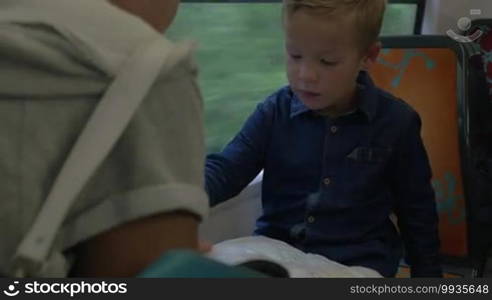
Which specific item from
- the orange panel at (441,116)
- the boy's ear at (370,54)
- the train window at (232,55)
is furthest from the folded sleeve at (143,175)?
the orange panel at (441,116)

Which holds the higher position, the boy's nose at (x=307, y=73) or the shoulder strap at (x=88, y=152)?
the shoulder strap at (x=88, y=152)

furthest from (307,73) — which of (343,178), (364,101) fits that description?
(343,178)

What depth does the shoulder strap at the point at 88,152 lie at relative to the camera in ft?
1.45

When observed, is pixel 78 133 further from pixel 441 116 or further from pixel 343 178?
pixel 441 116

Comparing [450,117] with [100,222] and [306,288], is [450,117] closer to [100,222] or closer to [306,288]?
[306,288]

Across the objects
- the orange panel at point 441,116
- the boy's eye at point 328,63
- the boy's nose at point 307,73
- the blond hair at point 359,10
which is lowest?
the orange panel at point 441,116

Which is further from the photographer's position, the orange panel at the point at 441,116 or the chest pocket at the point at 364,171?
the orange panel at the point at 441,116

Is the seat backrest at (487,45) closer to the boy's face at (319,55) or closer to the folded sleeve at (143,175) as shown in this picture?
the boy's face at (319,55)

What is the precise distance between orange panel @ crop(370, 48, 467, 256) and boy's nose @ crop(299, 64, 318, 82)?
29.1 inches

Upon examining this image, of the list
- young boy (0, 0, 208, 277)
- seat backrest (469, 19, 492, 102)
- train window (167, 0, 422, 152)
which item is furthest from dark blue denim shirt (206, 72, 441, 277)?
young boy (0, 0, 208, 277)

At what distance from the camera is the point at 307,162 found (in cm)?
168

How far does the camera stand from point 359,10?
5.30 ft

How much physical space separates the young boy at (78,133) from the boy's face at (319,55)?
1.13 m

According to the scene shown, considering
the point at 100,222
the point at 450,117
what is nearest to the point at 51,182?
the point at 100,222
